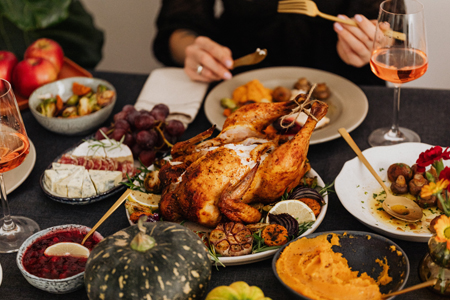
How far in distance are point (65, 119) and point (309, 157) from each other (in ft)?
3.30

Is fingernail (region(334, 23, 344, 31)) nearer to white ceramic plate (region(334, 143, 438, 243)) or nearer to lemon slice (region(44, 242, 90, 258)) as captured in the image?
white ceramic plate (region(334, 143, 438, 243))

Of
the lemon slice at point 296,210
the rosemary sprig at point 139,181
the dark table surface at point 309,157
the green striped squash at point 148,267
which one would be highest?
the green striped squash at point 148,267

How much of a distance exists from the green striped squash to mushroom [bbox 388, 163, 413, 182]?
71cm

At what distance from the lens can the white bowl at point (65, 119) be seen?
1.82 m

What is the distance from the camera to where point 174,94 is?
2115mm

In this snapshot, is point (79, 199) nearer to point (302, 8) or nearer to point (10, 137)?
point (10, 137)

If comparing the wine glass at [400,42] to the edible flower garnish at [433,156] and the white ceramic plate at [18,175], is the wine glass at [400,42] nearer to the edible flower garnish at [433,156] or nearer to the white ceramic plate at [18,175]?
the edible flower garnish at [433,156]

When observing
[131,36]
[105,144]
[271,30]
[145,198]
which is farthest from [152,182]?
[131,36]

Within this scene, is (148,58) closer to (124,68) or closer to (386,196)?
(124,68)

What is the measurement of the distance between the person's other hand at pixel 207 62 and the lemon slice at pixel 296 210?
971 mm

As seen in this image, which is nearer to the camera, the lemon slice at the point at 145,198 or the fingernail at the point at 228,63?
the lemon slice at the point at 145,198

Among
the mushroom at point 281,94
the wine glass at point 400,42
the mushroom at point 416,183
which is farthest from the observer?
the mushroom at point 281,94

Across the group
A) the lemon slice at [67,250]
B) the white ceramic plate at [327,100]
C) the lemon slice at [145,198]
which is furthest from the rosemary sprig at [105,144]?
the lemon slice at [67,250]

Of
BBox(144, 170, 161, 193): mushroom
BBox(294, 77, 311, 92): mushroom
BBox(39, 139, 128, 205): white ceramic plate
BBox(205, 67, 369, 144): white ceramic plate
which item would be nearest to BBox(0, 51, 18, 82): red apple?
BBox(39, 139, 128, 205): white ceramic plate
